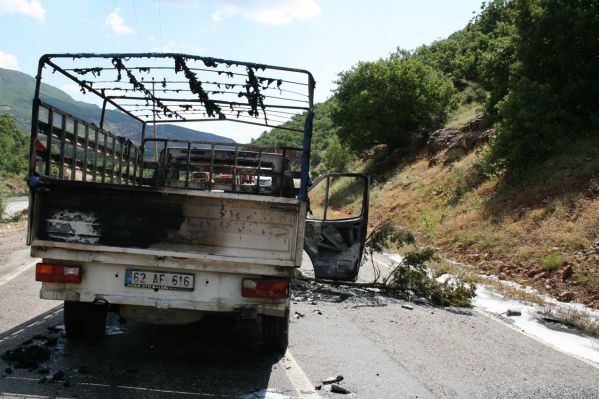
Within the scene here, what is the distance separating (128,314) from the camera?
181 inches

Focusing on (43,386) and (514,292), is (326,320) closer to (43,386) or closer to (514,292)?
(43,386)

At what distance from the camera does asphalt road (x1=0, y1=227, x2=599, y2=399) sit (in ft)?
13.6

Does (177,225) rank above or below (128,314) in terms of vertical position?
above

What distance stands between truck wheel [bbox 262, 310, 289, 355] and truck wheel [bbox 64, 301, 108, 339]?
1.46 meters

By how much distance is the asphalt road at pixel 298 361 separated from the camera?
415cm

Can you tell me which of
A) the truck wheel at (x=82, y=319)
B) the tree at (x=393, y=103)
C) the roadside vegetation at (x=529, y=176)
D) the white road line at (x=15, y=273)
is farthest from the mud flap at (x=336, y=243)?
the tree at (x=393, y=103)

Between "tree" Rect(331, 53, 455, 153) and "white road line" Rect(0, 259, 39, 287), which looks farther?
"tree" Rect(331, 53, 455, 153)

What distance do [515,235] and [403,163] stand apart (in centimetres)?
2132

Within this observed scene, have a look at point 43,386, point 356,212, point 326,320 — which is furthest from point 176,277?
point 356,212

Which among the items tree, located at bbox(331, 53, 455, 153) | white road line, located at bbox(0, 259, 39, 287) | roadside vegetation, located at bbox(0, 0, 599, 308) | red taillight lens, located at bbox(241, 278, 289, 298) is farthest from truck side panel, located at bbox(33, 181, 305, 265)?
tree, located at bbox(331, 53, 455, 153)

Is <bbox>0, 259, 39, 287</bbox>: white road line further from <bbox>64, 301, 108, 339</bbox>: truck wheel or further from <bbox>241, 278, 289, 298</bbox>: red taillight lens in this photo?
<bbox>241, 278, 289, 298</bbox>: red taillight lens

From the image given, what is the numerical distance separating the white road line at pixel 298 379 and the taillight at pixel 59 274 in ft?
→ 6.27

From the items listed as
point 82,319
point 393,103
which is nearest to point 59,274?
point 82,319

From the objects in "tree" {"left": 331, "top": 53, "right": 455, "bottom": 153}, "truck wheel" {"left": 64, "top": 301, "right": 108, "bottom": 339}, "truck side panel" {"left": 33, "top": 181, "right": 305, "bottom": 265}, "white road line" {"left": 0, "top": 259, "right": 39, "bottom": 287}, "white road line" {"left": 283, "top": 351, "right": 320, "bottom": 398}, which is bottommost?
"white road line" {"left": 283, "top": 351, "right": 320, "bottom": 398}
